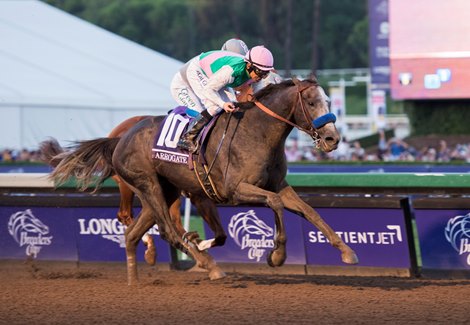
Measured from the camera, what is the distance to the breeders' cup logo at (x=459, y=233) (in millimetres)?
8961

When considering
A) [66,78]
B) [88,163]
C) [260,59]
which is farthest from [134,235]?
[66,78]

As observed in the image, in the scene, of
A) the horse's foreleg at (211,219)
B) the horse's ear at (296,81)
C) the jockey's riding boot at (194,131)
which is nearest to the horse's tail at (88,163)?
Answer: the horse's foreleg at (211,219)

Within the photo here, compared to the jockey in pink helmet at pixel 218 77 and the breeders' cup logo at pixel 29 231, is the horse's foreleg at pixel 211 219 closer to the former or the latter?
the jockey in pink helmet at pixel 218 77

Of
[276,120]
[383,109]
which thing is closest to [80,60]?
[383,109]

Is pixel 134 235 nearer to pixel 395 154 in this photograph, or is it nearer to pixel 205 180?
pixel 205 180

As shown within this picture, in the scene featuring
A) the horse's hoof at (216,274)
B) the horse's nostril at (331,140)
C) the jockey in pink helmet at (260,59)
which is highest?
the jockey in pink helmet at (260,59)

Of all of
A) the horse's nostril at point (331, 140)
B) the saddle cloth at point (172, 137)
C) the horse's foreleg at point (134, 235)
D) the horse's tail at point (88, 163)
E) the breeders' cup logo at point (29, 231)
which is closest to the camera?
the horse's nostril at point (331, 140)

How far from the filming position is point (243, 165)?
7.76m

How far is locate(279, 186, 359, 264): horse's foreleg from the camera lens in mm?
7480

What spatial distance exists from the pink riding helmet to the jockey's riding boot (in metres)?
0.74

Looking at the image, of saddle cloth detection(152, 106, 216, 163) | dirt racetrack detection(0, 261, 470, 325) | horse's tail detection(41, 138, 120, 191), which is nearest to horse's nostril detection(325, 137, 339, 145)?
dirt racetrack detection(0, 261, 470, 325)

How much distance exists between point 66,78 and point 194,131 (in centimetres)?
1408

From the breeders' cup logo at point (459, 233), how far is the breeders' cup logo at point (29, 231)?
15.0 ft

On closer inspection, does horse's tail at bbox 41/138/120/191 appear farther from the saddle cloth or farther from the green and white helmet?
the green and white helmet
